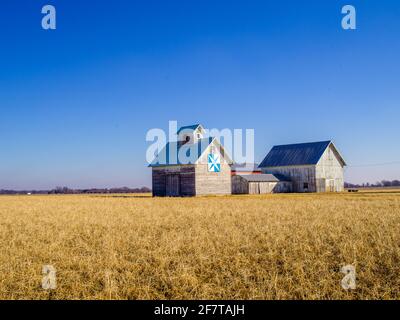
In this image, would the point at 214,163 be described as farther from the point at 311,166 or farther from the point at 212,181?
the point at 311,166

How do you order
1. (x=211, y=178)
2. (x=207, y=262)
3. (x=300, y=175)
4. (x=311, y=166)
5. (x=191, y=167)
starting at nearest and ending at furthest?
1. (x=207, y=262)
2. (x=191, y=167)
3. (x=211, y=178)
4. (x=311, y=166)
5. (x=300, y=175)

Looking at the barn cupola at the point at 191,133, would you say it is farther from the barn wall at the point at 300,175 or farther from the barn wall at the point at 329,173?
the barn wall at the point at 329,173

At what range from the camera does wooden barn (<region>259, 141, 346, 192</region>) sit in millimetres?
58688

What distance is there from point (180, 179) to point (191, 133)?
21.4ft

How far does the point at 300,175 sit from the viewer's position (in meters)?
60.5

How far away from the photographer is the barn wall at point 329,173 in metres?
58.6

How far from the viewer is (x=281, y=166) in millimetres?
63094

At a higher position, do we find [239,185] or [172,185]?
[172,185]

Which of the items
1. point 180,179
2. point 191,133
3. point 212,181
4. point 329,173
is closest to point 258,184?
point 212,181

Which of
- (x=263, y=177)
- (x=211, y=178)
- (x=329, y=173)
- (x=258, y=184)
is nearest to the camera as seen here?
(x=211, y=178)

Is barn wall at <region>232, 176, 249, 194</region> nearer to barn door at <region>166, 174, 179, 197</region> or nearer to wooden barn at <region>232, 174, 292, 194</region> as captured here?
wooden barn at <region>232, 174, 292, 194</region>

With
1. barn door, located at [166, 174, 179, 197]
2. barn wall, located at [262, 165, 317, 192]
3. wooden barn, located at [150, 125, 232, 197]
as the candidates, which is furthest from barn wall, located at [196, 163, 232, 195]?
barn wall, located at [262, 165, 317, 192]

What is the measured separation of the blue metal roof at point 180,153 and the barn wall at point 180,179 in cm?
70

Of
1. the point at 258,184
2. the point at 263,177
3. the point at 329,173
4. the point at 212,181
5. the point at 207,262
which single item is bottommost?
the point at 207,262
